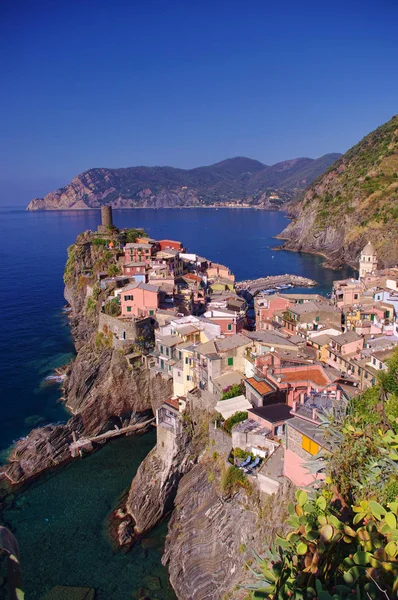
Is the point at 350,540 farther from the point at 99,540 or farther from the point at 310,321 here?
the point at 310,321

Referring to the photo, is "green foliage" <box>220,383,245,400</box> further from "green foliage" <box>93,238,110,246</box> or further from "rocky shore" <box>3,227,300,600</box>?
"green foliage" <box>93,238,110,246</box>

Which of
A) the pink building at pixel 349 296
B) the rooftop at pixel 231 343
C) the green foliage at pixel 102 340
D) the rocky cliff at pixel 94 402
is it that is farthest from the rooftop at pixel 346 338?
the green foliage at pixel 102 340

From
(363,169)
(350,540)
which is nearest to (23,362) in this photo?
(350,540)

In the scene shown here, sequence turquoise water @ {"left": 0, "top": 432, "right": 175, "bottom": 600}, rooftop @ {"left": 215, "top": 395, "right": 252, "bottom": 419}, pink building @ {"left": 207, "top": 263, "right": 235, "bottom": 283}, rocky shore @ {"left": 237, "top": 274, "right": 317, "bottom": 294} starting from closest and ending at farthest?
turquoise water @ {"left": 0, "top": 432, "right": 175, "bottom": 600}
rooftop @ {"left": 215, "top": 395, "right": 252, "bottom": 419}
pink building @ {"left": 207, "top": 263, "right": 235, "bottom": 283}
rocky shore @ {"left": 237, "top": 274, "right": 317, "bottom": 294}

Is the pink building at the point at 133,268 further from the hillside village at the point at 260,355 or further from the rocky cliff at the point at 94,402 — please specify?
the rocky cliff at the point at 94,402

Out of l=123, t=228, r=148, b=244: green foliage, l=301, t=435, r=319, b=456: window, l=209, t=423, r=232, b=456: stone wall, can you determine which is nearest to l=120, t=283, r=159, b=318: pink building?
l=209, t=423, r=232, b=456: stone wall

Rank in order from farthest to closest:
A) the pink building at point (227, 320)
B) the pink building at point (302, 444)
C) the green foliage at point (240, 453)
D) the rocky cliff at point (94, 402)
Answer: the pink building at point (227, 320), the rocky cliff at point (94, 402), the green foliage at point (240, 453), the pink building at point (302, 444)

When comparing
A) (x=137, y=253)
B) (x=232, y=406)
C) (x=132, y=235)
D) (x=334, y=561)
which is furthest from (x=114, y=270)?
(x=334, y=561)

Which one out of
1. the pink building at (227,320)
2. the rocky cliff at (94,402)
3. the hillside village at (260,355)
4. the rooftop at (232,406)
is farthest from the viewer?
the pink building at (227,320)
